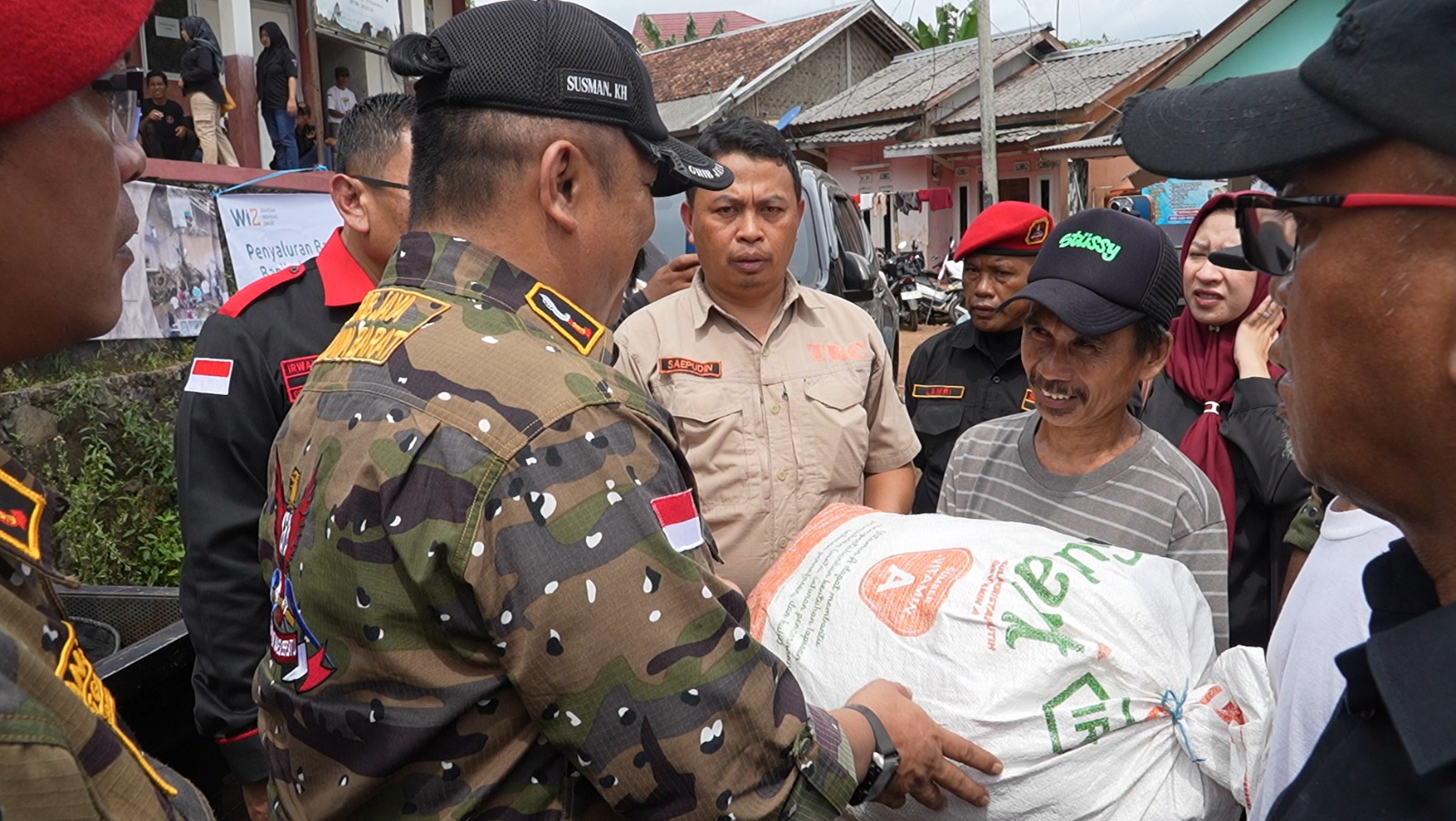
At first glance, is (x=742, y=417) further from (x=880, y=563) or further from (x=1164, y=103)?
(x=1164, y=103)

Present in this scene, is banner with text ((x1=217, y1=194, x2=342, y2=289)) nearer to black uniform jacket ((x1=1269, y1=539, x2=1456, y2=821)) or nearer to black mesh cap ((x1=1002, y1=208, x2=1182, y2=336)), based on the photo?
black mesh cap ((x1=1002, y1=208, x2=1182, y2=336))

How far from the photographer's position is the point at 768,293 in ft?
9.81

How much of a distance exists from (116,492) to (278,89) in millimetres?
7111

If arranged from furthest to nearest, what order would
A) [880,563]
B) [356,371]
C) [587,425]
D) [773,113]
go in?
[773,113] → [880,563] → [356,371] → [587,425]

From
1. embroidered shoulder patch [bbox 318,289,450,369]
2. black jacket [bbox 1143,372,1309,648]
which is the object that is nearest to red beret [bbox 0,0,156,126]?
embroidered shoulder patch [bbox 318,289,450,369]

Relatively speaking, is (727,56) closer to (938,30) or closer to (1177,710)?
(938,30)

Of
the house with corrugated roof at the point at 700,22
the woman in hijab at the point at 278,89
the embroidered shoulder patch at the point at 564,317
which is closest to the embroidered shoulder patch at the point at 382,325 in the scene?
the embroidered shoulder patch at the point at 564,317

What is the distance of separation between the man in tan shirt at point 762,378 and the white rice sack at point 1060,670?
95 cm

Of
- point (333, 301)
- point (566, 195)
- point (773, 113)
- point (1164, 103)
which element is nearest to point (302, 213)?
point (333, 301)

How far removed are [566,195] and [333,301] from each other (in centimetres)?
118

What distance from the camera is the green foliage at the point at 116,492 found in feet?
13.5

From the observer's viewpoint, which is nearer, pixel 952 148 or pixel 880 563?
pixel 880 563

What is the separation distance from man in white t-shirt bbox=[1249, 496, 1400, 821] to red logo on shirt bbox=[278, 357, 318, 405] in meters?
1.90

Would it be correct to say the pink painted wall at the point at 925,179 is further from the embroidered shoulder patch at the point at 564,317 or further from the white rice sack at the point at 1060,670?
the embroidered shoulder patch at the point at 564,317
